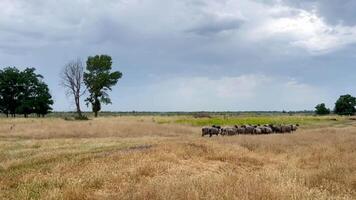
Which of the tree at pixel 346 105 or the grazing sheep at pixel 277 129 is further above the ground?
the tree at pixel 346 105

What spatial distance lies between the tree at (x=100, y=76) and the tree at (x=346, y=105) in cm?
6873

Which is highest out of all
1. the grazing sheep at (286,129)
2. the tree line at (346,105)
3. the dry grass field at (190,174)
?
the tree line at (346,105)

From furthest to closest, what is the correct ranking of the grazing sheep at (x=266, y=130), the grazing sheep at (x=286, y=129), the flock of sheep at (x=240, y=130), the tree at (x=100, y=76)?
the tree at (x=100, y=76), the grazing sheep at (x=286, y=129), the grazing sheep at (x=266, y=130), the flock of sheep at (x=240, y=130)

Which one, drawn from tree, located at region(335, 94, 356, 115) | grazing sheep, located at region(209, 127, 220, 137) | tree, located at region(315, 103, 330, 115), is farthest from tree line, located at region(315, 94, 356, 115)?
grazing sheep, located at region(209, 127, 220, 137)

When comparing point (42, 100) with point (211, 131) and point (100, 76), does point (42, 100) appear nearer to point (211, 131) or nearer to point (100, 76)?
point (100, 76)

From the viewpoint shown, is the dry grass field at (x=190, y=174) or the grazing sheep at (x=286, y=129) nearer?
the dry grass field at (x=190, y=174)

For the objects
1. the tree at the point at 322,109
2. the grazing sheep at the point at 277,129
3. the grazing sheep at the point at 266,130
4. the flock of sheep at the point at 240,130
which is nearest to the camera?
the flock of sheep at the point at 240,130

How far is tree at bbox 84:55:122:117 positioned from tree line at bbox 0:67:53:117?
1188 centimetres

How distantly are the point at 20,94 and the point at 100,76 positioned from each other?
19966 millimetres

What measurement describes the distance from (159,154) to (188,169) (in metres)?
2.45

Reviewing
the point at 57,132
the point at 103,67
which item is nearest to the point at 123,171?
the point at 57,132

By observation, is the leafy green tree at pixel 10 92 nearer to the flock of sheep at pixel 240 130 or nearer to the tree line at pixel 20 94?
the tree line at pixel 20 94

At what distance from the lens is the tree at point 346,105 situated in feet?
438

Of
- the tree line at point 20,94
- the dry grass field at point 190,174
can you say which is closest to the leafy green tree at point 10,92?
the tree line at point 20,94
